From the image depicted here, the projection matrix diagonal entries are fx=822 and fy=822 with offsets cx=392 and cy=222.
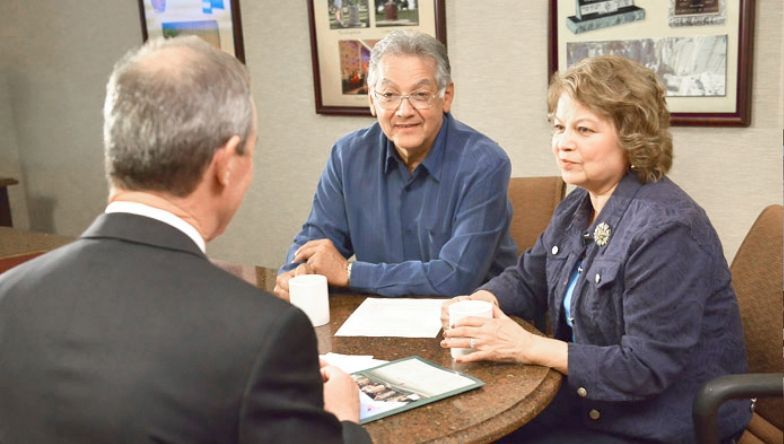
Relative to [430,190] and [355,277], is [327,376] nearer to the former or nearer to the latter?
[355,277]

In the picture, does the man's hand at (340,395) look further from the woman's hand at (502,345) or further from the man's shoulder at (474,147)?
the man's shoulder at (474,147)

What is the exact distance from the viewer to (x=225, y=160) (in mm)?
1096

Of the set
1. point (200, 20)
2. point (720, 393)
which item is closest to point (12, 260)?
point (200, 20)

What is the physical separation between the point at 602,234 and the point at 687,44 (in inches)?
50.3

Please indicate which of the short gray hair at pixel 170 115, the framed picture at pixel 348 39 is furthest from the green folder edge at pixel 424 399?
the framed picture at pixel 348 39

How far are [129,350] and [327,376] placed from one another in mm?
491

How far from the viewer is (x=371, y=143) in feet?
8.03

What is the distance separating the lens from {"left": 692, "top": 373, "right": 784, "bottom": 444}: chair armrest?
1.61 metres

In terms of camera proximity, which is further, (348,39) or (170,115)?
(348,39)

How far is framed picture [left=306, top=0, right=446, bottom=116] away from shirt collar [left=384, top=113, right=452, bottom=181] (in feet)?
4.11

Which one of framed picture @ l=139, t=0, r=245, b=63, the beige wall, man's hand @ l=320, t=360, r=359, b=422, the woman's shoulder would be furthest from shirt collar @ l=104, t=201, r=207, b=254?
framed picture @ l=139, t=0, r=245, b=63

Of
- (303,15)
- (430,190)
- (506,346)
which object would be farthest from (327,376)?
(303,15)

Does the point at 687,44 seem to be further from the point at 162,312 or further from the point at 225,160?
the point at 162,312

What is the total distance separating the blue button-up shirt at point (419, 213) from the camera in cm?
214
